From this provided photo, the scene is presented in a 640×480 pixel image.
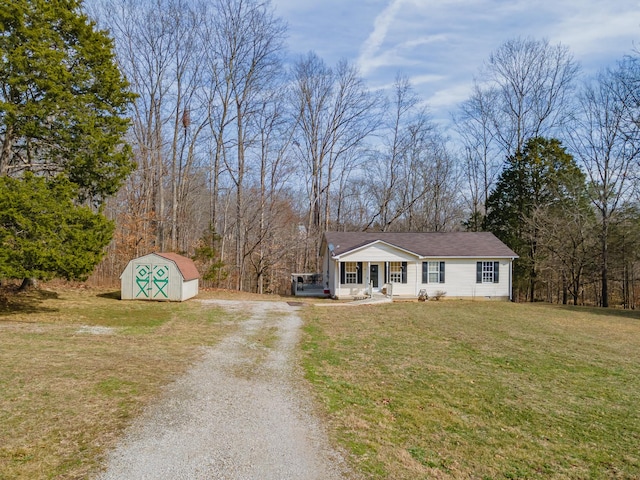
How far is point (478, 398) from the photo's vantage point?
6684mm

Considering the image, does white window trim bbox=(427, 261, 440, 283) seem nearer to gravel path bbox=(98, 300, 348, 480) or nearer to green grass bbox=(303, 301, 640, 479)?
green grass bbox=(303, 301, 640, 479)

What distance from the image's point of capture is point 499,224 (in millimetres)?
28547

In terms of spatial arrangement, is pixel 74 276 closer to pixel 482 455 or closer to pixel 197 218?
pixel 482 455

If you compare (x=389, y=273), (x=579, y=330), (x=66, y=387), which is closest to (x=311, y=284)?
(x=389, y=273)

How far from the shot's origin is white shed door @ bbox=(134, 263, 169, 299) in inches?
659

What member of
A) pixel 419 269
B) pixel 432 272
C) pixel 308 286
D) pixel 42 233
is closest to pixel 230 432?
pixel 42 233

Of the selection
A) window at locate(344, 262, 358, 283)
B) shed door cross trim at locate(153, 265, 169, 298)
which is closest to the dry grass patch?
shed door cross trim at locate(153, 265, 169, 298)

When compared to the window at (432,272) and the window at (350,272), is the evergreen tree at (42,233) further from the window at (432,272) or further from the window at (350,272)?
the window at (432,272)

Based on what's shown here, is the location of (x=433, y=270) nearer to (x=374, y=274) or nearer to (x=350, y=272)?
(x=374, y=274)

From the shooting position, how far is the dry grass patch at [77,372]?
13.9ft

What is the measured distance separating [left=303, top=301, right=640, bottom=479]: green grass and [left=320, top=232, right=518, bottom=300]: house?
8.30 meters

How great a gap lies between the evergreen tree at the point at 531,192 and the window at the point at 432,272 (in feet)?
25.3

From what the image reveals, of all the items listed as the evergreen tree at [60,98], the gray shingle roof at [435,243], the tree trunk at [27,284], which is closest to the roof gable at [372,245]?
the gray shingle roof at [435,243]

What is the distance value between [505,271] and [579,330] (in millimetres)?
8912
